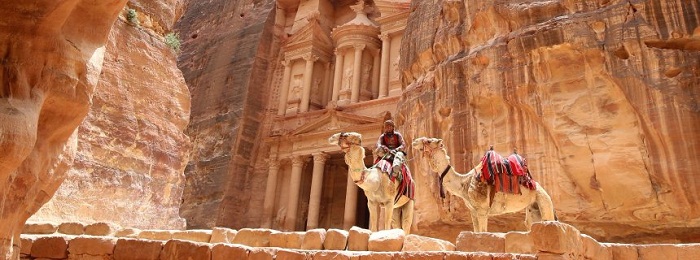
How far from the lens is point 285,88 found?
27.4m

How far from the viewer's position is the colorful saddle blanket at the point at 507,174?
26.7 ft

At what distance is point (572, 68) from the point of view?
41.7 feet

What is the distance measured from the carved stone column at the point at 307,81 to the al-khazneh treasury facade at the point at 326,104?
0.02 m

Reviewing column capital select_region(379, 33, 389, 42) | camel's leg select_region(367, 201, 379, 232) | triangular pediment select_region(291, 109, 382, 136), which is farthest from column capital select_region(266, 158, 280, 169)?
camel's leg select_region(367, 201, 379, 232)

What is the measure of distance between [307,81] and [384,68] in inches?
164

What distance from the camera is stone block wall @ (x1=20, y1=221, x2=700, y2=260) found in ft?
17.6

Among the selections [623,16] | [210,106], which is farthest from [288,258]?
[210,106]

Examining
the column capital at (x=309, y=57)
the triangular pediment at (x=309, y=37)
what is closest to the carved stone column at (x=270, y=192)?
the column capital at (x=309, y=57)

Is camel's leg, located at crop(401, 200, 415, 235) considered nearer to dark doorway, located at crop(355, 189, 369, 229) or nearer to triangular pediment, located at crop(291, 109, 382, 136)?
triangular pediment, located at crop(291, 109, 382, 136)

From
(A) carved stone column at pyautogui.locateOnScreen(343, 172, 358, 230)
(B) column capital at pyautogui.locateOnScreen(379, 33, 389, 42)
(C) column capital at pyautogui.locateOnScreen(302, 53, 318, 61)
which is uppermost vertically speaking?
(B) column capital at pyautogui.locateOnScreen(379, 33, 389, 42)

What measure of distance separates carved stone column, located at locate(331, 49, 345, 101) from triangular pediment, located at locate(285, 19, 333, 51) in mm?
1513

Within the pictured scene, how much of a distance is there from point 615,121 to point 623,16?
241 cm

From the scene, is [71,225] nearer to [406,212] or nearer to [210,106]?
[406,212]

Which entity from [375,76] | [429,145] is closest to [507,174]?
[429,145]
